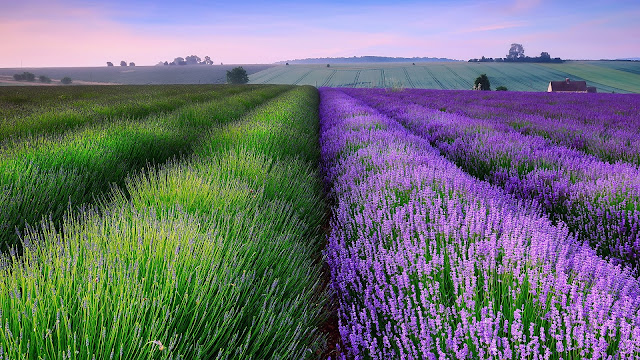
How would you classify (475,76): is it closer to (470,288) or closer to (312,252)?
(312,252)

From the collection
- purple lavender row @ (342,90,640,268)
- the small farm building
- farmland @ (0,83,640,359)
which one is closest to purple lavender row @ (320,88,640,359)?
farmland @ (0,83,640,359)

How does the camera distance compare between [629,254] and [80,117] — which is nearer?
[629,254]

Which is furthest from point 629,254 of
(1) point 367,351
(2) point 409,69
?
(2) point 409,69

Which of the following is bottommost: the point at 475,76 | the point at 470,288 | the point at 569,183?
the point at 569,183

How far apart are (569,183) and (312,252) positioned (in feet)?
9.10

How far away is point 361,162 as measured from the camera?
4023 millimetres

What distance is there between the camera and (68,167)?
353 centimetres

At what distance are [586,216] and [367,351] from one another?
2.67 metres

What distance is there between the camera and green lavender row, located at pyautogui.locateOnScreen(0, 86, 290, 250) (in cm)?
272

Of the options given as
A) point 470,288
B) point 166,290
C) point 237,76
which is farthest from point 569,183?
point 237,76

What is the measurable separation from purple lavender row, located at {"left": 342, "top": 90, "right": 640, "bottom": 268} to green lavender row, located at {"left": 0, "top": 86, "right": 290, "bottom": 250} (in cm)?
372

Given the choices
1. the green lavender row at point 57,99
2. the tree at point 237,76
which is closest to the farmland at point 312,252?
the green lavender row at point 57,99

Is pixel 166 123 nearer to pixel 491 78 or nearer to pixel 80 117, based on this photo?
pixel 80 117

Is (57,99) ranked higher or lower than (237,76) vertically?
lower
